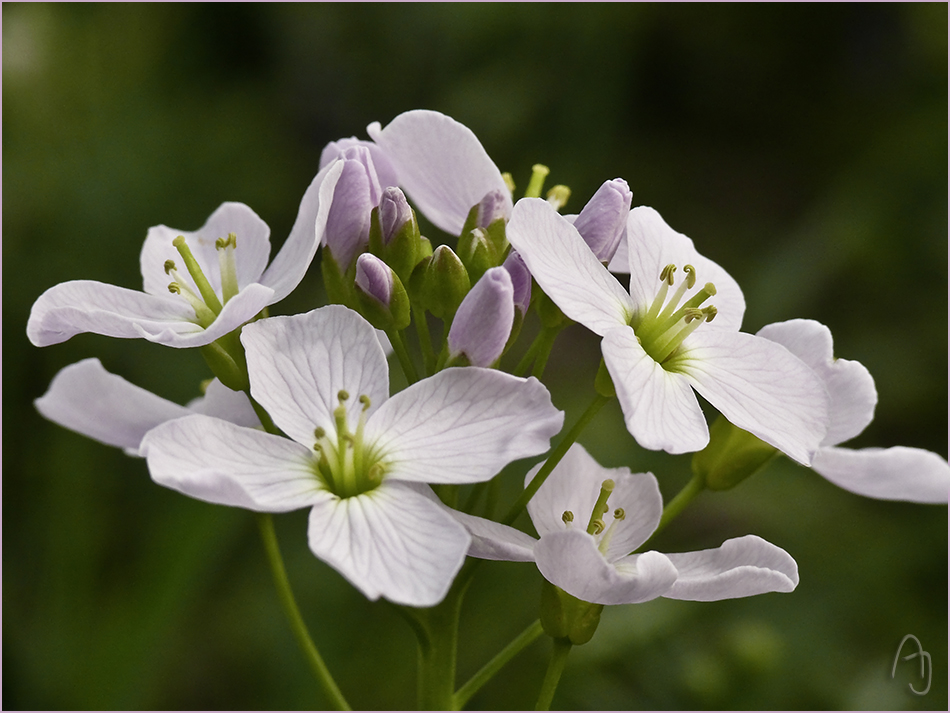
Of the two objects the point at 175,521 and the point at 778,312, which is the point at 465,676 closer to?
the point at 175,521

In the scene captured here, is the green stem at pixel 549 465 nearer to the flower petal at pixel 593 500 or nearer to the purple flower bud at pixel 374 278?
the flower petal at pixel 593 500

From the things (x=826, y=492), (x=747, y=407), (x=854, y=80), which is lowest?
(x=826, y=492)

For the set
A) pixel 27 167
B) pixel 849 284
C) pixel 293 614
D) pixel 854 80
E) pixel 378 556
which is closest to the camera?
pixel 378 556

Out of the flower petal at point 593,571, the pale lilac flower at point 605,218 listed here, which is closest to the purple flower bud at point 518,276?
the pale lilac flower at point 605,218

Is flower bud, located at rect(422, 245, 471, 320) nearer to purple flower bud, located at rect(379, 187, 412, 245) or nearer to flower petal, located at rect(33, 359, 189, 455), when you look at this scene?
purple flower bud, located at rect(379, 187, 412, 245)

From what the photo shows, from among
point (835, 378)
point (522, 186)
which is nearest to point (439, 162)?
point (835, 378)

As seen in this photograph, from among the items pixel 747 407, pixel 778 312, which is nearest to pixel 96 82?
pixel 778 312

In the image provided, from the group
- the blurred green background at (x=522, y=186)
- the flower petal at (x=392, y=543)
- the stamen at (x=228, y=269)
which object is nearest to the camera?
the flower petal at (x=392, y=543)

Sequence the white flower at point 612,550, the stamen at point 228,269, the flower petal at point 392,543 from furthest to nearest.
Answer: the stamen at point 228,269 < the white flower at point 612,550 < the flower petal at point 392,543
